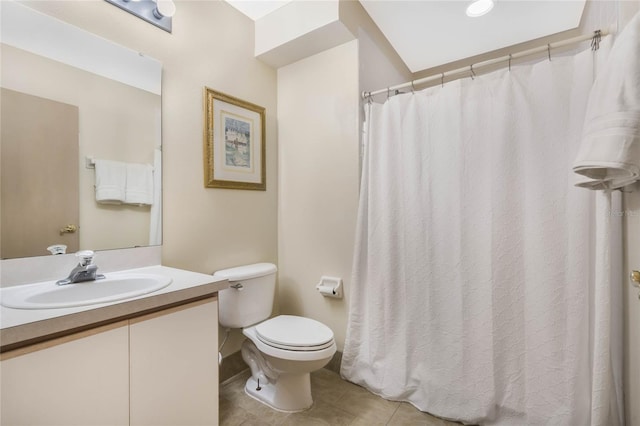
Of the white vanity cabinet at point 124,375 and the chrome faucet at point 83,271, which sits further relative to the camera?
the chrome faucet at point 83,271

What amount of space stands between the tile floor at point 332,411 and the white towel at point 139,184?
120 centimetres

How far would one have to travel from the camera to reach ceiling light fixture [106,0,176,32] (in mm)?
1428

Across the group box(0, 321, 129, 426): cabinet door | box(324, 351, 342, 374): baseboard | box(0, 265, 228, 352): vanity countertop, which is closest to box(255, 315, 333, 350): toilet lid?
box(324, 351, 342, 374): baseboard

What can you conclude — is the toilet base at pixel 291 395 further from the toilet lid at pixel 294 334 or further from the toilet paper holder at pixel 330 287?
the toilet paper holder at pixel 330 287

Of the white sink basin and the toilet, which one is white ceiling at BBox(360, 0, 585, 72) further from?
the white sink basin

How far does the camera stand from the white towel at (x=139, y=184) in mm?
1428

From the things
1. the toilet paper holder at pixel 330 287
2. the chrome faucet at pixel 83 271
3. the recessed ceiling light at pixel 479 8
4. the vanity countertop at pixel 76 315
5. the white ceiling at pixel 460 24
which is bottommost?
the toilet paper holder at pixel 330 287

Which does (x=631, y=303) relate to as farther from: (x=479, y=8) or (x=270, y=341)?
(x=479, y=8)

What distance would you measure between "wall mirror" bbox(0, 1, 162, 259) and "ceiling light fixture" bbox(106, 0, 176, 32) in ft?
0.67

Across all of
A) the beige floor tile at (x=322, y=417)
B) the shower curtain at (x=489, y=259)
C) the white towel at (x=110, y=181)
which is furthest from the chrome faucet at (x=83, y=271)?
the shower curtain at (x=489, y=259)

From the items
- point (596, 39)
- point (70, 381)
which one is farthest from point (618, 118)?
point (70, 381)

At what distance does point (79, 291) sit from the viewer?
3.77ft

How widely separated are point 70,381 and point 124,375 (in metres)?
0.14

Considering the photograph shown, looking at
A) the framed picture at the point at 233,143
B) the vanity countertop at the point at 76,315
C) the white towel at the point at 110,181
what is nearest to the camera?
the vanity countertop at the point at 76,315
